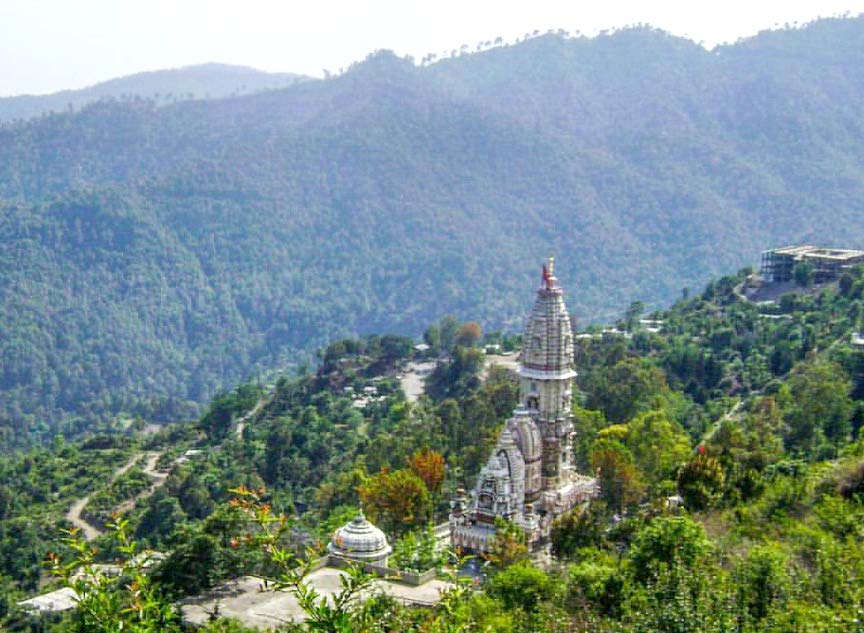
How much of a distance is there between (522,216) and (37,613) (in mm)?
130167

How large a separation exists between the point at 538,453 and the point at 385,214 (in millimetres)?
128728

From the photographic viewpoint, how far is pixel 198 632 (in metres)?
23.3

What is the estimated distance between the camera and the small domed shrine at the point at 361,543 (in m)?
28.3

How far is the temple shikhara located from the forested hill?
226 ft

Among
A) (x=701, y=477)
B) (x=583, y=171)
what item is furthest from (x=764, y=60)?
(x=701, y=477)

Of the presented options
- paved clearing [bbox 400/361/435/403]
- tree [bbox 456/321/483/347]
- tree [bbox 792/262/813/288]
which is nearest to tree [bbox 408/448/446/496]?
paved clearing [bbox 400/361/435/403]

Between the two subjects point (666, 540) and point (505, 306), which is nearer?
point (666, 540)

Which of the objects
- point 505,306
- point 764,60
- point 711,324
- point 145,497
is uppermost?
point 764,60

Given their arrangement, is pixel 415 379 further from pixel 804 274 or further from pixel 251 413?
pixel 804 274

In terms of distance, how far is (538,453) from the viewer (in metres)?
34.2

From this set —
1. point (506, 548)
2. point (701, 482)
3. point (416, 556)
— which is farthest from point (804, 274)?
point (416, 556)

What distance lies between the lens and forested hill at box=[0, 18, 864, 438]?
127062 mm

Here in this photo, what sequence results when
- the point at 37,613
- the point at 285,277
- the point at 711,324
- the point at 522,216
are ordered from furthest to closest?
the point at 522,216 → the point at 285,277 → the point at 711,324 → the point at 37,613

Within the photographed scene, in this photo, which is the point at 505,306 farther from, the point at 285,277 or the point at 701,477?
the point at 701,477
